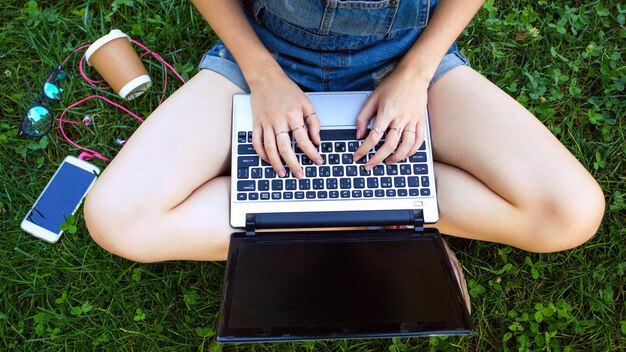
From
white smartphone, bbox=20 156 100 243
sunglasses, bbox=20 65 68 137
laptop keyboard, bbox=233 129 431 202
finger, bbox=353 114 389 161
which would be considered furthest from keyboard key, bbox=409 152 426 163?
sunglasses, bbox=20 65 68 137

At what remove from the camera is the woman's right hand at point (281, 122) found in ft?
4.76

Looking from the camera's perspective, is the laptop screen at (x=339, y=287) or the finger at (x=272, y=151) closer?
the laptop screen at (x=339, y=287)

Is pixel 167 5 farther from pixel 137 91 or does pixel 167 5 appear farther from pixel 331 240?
pixel 331 240

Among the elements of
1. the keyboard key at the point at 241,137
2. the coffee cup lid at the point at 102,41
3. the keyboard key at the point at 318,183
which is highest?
the coffee cup lid at the point at 102,41

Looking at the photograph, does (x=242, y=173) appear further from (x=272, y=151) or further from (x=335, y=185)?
(x=335, y=185)

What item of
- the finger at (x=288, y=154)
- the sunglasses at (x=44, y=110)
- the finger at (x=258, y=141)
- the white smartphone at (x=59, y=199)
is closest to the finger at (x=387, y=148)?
the finger at (x=288, y=154)

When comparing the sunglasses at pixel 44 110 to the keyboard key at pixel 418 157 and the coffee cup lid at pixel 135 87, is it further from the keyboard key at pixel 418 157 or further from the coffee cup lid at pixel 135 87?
the keyboard key at pixel 418 157

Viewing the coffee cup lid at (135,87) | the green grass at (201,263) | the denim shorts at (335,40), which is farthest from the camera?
the coffee cup lid at (135,87)

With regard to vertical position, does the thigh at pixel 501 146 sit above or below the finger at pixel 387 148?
below

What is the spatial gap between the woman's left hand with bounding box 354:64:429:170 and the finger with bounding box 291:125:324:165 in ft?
0.37

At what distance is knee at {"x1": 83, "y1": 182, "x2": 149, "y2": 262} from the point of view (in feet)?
4.90

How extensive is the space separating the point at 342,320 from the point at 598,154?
4.45 feet

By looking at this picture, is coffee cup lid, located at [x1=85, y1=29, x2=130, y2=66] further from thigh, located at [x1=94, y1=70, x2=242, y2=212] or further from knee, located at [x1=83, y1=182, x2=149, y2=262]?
knee, located at [x1=83, y1=182, x2=149, y2=262]

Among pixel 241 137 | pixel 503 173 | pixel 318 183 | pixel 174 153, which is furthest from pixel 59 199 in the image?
pixel 503 173
